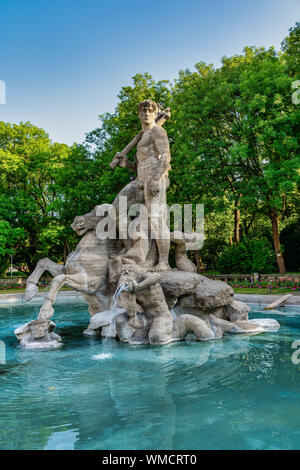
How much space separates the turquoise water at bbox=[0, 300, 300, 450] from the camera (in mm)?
3696

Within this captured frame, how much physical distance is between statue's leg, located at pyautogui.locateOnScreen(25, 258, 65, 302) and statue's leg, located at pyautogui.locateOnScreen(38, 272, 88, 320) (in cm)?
47

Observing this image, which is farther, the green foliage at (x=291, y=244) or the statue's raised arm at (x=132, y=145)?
the green foliage at (x=291, y=244)

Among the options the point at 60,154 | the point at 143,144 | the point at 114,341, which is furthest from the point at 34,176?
the point at 114,341

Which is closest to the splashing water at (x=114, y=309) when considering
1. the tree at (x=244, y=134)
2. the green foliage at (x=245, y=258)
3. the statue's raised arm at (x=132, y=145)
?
the statue's raised arm at (x=132, y=145)

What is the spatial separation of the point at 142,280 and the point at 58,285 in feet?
6.36

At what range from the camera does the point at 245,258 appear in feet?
80.9

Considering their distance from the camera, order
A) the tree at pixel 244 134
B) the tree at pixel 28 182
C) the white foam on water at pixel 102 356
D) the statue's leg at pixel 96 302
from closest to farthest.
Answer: the white foam on water at pixel 102 356
the statue's leg at pixel 96 302
the tree at pixel 244 134
the tree at pixel 28 182

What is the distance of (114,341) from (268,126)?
15173mm

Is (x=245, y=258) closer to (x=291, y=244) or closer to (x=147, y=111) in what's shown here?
(x=291, y=244)

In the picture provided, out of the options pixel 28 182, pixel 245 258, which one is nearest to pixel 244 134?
pixel 245 258

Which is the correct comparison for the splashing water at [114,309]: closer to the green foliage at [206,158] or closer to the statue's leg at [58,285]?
the statue's leg at [58,285]

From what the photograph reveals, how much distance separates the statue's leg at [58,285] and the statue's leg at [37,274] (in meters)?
0.47

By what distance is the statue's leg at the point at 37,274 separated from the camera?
336 inches

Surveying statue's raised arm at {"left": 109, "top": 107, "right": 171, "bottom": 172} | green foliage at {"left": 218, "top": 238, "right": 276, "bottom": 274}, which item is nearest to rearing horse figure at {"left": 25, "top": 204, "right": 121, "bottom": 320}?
statue's raised arm at {"left": 109, "top": 107, "right": 171, "bottom": 172}
